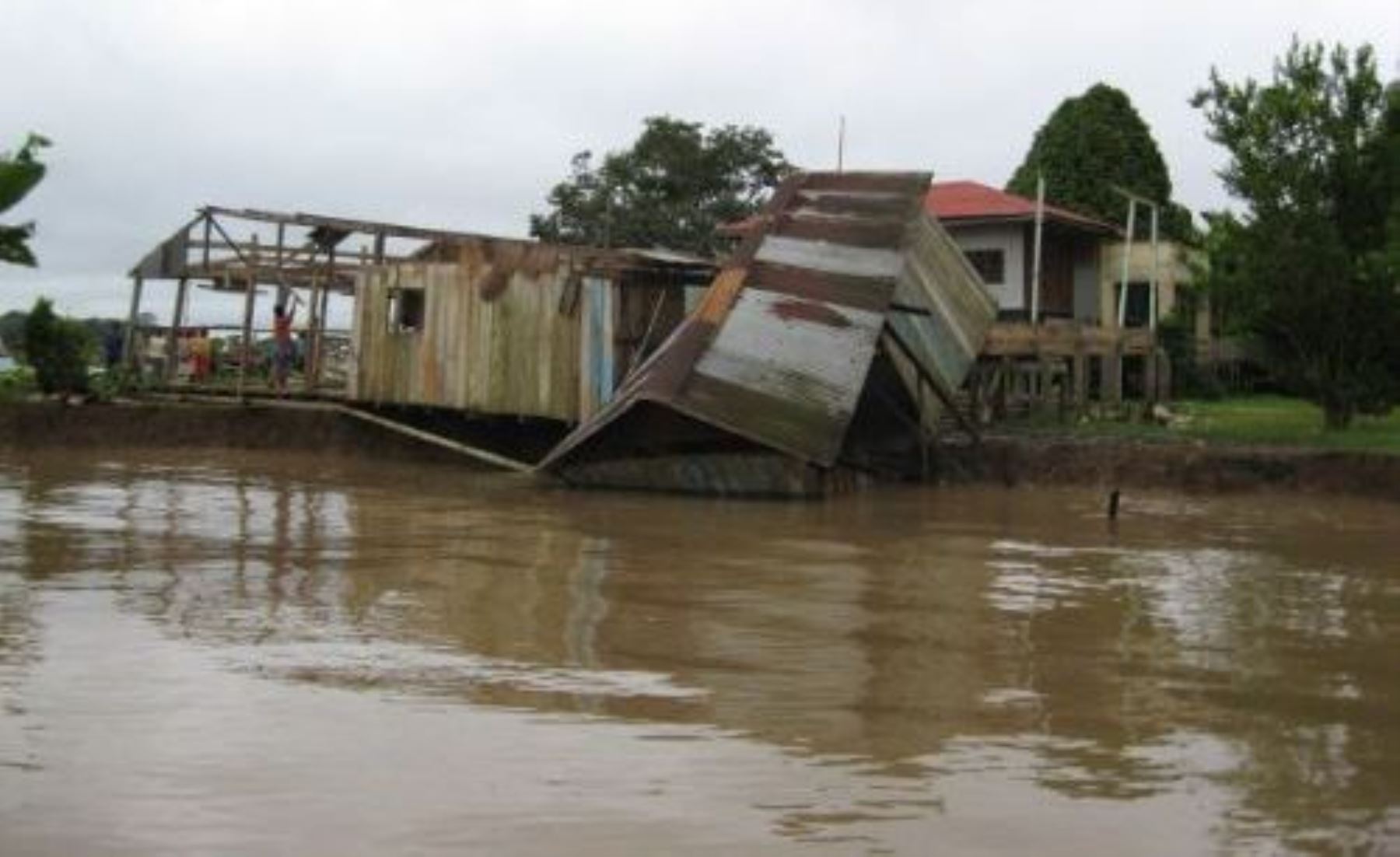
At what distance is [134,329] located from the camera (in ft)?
88.1

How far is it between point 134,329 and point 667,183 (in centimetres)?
2127

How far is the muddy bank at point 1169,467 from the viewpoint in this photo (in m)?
19.1

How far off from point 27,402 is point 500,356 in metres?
9.04

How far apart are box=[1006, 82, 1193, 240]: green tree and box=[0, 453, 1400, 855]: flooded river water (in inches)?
1000

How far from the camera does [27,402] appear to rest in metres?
26.3

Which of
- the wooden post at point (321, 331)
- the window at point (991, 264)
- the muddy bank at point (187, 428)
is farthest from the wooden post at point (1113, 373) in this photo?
the wooden post at point (321, 331)

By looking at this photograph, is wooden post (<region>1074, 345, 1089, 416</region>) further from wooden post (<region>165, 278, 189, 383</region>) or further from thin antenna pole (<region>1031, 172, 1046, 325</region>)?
wooden post (<region>165, 278, 189, 383</region>)

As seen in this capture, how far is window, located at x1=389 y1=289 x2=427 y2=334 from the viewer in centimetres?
2358

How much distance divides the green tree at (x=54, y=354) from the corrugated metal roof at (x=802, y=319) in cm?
1097

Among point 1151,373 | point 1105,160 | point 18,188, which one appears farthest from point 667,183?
point 18,188

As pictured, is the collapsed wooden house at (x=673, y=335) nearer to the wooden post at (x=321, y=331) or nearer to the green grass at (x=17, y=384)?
the wooden post at (x=321, y=331)

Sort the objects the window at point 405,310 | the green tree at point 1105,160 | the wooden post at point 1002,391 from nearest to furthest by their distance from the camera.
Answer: the window at point 405,310 → the wooden post at point 1002,391 → the green tree at point 1105,160

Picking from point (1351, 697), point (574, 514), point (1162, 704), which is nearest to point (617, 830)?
point (1162, 704)

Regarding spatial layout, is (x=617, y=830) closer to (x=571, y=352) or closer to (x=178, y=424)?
(x=571, y=352)
